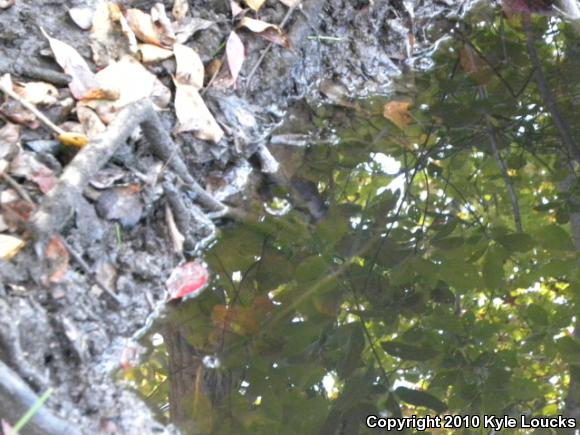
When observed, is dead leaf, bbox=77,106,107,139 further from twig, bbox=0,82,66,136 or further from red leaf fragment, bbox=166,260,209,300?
red leaf fragment, bbox=166,260,209,300

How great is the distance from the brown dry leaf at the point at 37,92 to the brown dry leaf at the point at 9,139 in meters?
0.10

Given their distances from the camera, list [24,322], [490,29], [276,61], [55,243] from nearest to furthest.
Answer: [24,322]
[55,243]
[276,61]
[490,29]

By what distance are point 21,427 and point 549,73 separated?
223 cm

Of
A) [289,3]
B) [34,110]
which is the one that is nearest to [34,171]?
[34,110]

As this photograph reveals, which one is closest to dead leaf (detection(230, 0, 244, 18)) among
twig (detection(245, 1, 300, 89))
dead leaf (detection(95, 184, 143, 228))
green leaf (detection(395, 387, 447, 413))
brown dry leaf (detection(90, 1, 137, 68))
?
twig (detection(245, 1, 300, 89))

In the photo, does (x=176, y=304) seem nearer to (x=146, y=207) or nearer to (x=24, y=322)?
(x=146, y=207)

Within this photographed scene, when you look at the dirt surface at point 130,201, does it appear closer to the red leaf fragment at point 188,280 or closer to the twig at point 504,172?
the red leaf fragment at point 188,280

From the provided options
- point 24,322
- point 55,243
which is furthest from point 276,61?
point 24,322

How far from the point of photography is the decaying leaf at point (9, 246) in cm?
145

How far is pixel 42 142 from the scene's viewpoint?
5.59 feet

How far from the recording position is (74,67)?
1917 millimetres

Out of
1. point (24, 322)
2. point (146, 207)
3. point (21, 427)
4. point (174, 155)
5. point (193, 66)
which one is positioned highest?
point (193, 66)

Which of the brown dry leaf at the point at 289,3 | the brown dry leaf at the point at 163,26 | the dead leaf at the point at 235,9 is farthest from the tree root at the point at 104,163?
the brown dry leaf at the point at 289,3

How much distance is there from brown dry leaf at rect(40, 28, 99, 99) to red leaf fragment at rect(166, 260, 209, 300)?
17.4 inches
